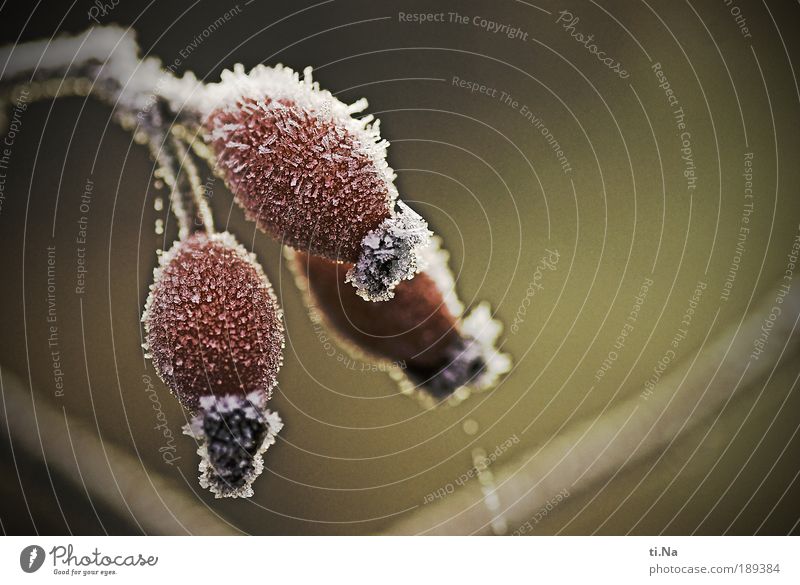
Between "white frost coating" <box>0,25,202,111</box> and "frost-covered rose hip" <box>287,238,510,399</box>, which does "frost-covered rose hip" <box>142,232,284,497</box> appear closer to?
"frost-covered rose hip" <box>287,238,510,399</box>

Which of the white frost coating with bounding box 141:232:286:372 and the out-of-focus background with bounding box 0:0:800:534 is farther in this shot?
the out-of-focus background with bounding box 0:0:800:534

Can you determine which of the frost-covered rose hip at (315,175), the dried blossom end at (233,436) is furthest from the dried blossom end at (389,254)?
the dried blossom end at (233,436)

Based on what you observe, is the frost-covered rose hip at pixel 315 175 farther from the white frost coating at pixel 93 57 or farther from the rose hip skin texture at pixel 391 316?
the white frost coating at pixel 93 57

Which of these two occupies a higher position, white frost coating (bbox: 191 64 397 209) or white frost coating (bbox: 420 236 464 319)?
white frost coating (bbox: 191 64 397 209)

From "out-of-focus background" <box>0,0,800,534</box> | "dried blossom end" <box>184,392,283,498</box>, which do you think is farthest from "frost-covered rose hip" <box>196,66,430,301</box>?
"out-of-focus background" <box>0,0,800,534</box>

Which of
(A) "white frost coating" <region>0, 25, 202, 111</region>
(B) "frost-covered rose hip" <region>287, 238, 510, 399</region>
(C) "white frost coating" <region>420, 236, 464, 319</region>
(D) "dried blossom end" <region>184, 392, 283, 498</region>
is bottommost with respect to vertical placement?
(D) "dried blossom end" <region>184, 392, 283, 498</region>

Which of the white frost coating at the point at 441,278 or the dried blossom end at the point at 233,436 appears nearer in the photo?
the dried blossom end at the point at 233,436
